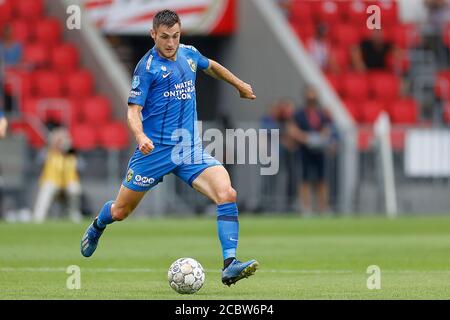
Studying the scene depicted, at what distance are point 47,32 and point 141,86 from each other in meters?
17.2

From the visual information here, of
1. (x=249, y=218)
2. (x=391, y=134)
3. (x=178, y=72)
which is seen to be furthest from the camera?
(x=391, y=134)

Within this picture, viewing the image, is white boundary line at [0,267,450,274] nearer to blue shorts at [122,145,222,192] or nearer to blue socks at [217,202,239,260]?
blue shorts at [122,145,222,192]

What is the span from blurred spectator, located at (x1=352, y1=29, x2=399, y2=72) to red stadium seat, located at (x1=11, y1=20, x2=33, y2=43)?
732 centimetres

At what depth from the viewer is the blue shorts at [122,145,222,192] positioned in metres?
12.1

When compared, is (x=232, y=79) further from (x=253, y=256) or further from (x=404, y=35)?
(x=404, y=35)

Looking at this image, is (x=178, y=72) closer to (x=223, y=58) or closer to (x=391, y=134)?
(x=391, y=134)

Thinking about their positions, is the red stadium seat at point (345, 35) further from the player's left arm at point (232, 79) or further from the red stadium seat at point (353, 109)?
the player's left arm at point (232, 79)

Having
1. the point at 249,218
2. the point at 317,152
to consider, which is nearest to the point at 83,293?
the point at 249,218

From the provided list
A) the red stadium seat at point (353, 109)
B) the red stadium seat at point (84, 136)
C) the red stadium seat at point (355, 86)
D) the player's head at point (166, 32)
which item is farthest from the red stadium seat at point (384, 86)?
the player's head at point (166, 32)

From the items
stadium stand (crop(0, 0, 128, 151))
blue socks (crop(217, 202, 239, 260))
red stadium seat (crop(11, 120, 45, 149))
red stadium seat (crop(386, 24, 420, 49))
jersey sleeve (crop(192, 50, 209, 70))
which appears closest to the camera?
blue socks (crop(217, 202, 239, 260))

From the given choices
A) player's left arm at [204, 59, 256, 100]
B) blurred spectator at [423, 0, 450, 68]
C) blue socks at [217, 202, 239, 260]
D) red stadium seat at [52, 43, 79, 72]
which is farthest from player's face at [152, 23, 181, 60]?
blurred spectator at [423, 0, 450, 68]
